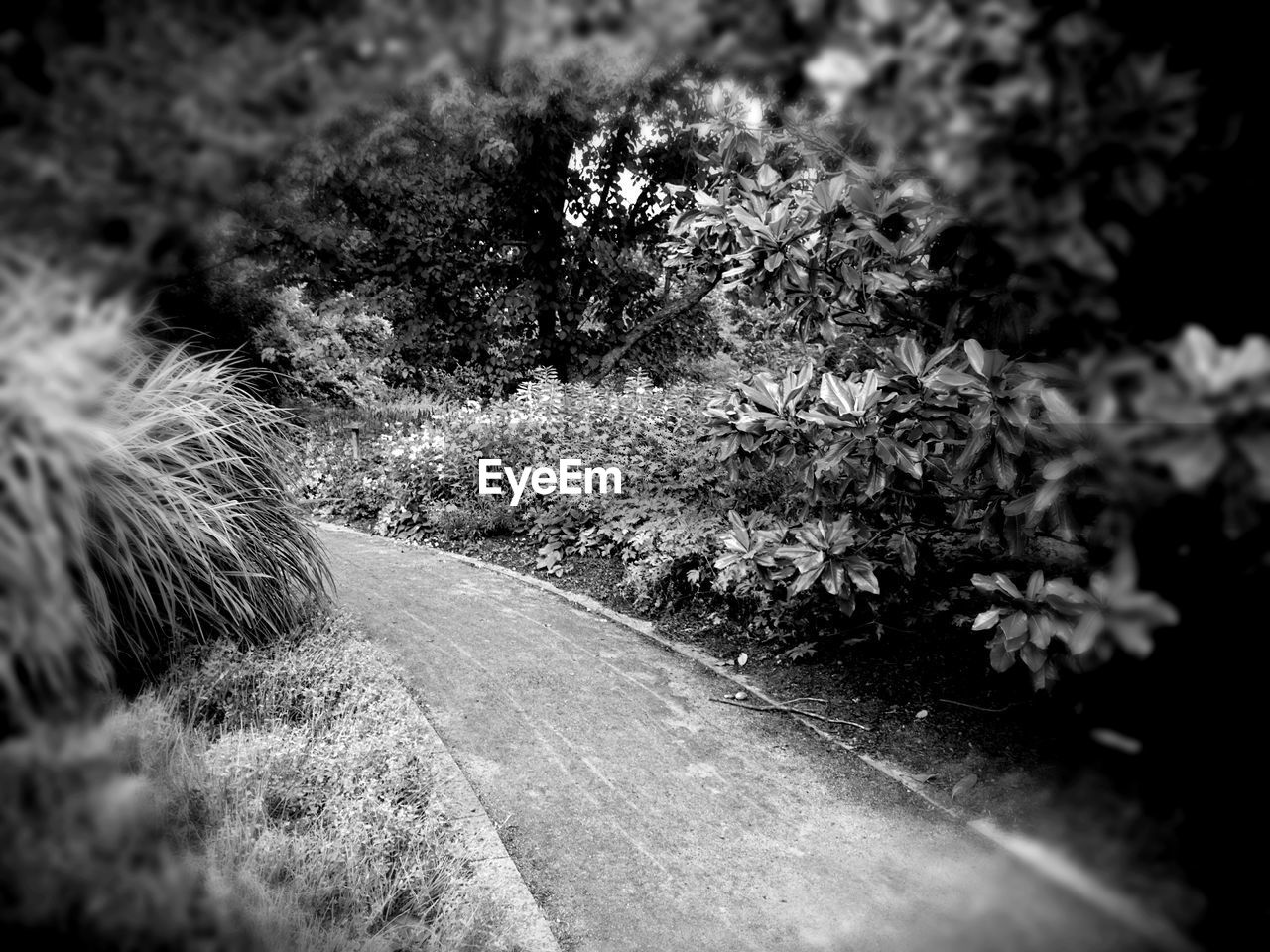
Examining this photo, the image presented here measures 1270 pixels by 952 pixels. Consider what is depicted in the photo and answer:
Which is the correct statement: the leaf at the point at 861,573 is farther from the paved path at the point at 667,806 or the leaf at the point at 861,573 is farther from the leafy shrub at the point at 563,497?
the leafy shrub at the point at 563,497

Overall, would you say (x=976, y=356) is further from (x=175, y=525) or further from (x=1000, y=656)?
(x=175, y=525)

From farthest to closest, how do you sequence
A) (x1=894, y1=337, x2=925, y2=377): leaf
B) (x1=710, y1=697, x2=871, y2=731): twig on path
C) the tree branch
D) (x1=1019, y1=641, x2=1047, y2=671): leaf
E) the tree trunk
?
the tree branch, the tree trunk, (x1=710, y1=697, x2=871, y2=731): twig on path, (x1=894, y1=337, x2=925, y2=377): leaf, (x1=1019, y1=641, x2=1047, y2=671): leaf

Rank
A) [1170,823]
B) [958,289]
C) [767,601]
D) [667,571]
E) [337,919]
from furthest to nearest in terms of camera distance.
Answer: [667,571]
[767,601]
[958,289]
[337,919]
[1170,823]

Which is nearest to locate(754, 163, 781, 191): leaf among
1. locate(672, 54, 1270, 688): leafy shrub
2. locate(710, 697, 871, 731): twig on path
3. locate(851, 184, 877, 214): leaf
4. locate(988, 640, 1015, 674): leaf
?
locate(672, 54, 1270, 688): leafy shrub

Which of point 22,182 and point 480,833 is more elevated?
point 22,182

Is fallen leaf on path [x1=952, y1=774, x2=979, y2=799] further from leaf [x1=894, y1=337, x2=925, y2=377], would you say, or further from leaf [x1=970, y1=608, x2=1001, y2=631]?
leaf [x1=894, y1=337, x2=925, y2=377]

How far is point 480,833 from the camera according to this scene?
134 inches

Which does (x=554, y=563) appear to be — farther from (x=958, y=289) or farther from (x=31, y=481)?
(x=31, y=481)

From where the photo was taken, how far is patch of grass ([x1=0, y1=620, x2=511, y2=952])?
903 mm

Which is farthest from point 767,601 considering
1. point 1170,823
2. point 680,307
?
point 680,307

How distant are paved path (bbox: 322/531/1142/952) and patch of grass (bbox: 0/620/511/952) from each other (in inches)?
19.7

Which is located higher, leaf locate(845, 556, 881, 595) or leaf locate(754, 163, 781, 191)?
leaf locate(754, 163, 781, 191)

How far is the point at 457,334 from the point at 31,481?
11.9 metres

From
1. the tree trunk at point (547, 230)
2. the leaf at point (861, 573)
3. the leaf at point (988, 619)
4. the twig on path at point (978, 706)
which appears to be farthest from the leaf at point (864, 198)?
the tree trunk at point (547, 230)
